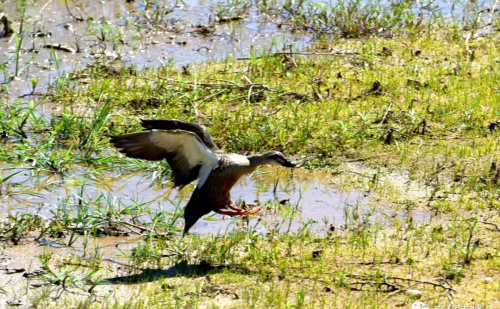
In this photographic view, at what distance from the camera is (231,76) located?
9.12 meters

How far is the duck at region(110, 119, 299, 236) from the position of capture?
5962 mm

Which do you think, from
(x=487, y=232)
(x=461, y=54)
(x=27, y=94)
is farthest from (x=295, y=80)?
(x=487, y=232)

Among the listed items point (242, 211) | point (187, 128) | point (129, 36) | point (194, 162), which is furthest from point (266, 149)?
point (129, 36)

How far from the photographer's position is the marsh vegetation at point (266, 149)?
5.38 m

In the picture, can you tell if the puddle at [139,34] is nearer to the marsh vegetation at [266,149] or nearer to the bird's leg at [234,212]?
the marsh vegetation at [266,149]

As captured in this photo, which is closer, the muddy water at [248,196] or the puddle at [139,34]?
the muddy water at [248,196]

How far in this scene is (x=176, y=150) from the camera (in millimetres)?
6051

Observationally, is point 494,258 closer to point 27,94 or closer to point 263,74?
point 263,74

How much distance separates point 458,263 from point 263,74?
13.4 feet

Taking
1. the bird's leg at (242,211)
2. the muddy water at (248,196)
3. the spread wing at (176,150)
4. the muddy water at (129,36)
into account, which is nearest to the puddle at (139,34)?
the muddy water at (129,36)

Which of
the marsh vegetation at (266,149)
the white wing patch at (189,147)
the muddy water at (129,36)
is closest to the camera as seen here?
the marsh vegetation at (266,149)

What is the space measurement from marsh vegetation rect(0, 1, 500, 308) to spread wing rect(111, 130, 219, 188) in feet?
1.39

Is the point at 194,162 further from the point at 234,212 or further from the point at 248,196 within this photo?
the point at 248,196

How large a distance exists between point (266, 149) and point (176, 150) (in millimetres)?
1680
